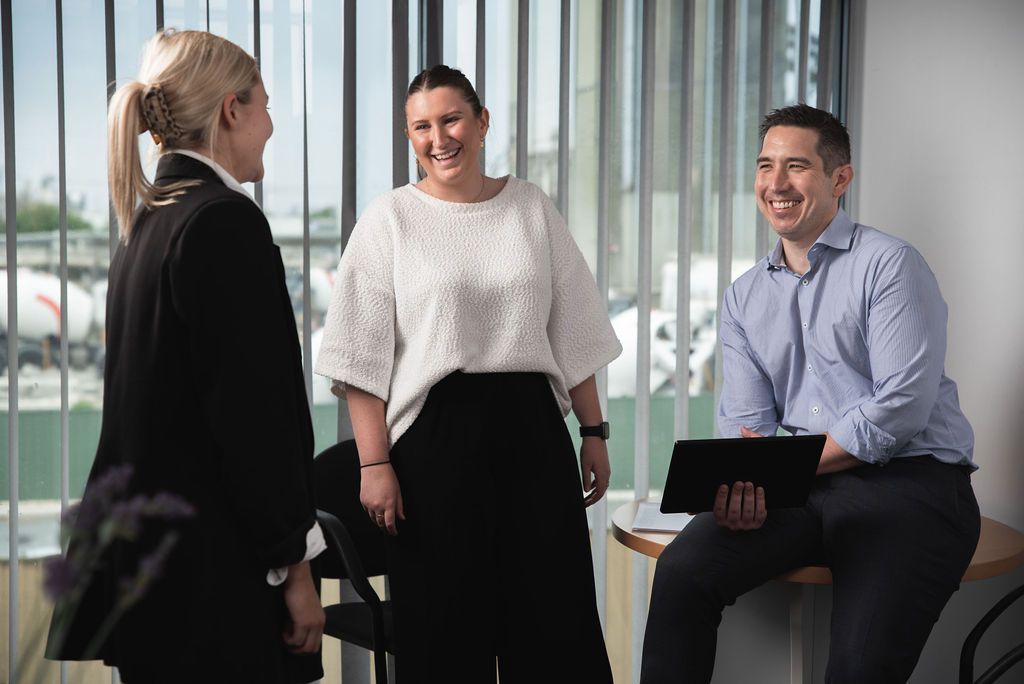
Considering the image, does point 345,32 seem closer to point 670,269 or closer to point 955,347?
point 670,269

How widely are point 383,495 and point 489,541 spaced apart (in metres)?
0.23

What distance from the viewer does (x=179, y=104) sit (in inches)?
48.4

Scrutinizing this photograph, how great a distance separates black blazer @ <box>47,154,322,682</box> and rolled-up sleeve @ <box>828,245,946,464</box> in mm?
1170

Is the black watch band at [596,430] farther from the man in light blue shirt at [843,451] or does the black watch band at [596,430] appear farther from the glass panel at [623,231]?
the glass panel at [623,231]

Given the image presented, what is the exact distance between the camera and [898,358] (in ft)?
6.11

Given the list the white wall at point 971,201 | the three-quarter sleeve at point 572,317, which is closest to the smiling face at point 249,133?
the three-quarter sleeve at point 572,317

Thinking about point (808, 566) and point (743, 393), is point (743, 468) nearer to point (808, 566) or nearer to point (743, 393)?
point (808, 566)

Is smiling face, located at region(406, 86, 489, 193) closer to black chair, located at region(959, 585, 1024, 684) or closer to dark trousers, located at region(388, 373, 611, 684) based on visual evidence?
dark trousers, located at region(388, 373, 611, 684)

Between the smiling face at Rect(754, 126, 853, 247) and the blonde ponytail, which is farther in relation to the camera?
the smiling face at Rect(754, 126, 853, 247)

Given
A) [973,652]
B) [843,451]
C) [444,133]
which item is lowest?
[973,652]

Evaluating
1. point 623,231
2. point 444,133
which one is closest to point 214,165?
point 444,133

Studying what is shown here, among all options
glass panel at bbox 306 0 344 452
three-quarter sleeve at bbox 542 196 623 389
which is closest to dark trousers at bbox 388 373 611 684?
three-quarter sleeve at bbox 542 196 623 389

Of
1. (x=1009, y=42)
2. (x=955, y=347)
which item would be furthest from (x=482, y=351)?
(x=1009, y=42)

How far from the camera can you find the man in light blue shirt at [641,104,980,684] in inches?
68.9
